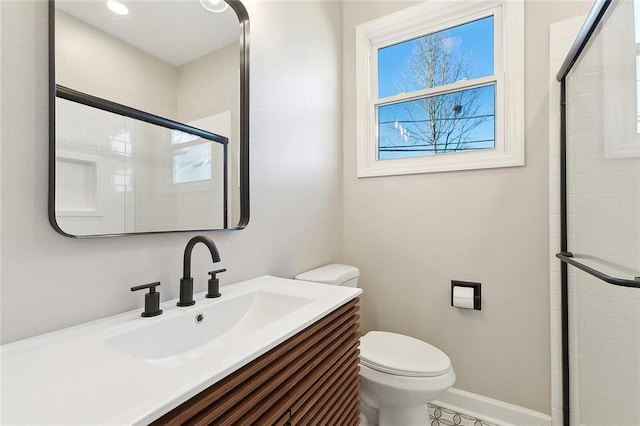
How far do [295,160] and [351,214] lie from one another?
25.6 inches

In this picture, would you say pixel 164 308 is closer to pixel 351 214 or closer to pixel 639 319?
pixel 351 214

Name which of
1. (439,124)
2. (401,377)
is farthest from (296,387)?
(439,124)

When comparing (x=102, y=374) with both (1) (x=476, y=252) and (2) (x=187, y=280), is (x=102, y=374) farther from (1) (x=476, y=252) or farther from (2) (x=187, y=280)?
(1) (x=476, y=252)

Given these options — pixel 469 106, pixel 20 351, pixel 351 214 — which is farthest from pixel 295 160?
pixel 20 351

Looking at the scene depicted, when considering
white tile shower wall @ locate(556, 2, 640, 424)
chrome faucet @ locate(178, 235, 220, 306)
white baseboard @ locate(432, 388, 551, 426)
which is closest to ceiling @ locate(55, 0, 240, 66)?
chrome faucet @ locate(178, 235, 220, 306)

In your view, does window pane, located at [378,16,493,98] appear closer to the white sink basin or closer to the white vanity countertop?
the white sink basin

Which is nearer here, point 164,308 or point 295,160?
point 164,308

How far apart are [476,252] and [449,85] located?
40.4 inches

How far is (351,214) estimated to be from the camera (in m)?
2.11

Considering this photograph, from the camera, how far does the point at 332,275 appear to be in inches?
64.9

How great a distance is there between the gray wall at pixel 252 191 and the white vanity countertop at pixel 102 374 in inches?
4.2

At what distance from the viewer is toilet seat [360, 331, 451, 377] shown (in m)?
1.31

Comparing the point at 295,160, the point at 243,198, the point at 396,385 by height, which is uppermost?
the point at 295,160

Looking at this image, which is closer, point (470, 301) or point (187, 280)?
point (187, 280)
